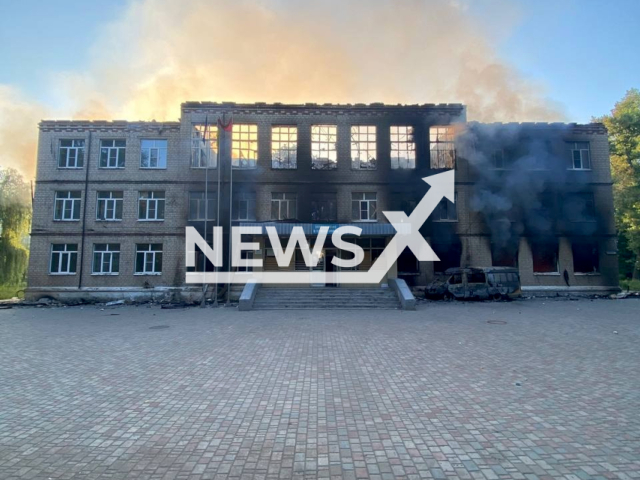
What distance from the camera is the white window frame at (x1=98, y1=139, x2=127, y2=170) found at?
847 inches

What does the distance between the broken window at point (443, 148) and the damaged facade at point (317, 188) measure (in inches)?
2.4

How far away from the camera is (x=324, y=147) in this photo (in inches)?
852

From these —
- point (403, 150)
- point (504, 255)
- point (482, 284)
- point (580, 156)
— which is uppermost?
point (403, 150)

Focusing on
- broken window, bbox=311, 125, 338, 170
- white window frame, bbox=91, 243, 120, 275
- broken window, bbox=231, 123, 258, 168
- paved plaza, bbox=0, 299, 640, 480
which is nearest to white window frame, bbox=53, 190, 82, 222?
white window frame, bbox=91, 243, 120, 275

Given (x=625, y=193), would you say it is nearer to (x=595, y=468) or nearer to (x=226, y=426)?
(x=595, y=468)

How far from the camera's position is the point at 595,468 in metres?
3.45

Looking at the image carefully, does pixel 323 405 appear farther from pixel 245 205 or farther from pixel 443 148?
pixel 443 148

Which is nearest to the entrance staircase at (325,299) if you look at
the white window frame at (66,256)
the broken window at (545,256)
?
the broken window at (545,256)

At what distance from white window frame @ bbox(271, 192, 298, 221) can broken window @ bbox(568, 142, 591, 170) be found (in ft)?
57.2

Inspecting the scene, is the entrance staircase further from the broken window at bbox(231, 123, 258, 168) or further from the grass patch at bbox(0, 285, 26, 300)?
the grass patch at bbox(0, 285, 26, 300)

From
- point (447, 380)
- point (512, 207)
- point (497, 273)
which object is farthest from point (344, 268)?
point (447, 380)

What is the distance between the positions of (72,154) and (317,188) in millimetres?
15253

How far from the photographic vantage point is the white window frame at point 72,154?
21406mm

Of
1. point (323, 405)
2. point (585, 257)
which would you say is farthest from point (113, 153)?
point (585, 257)
